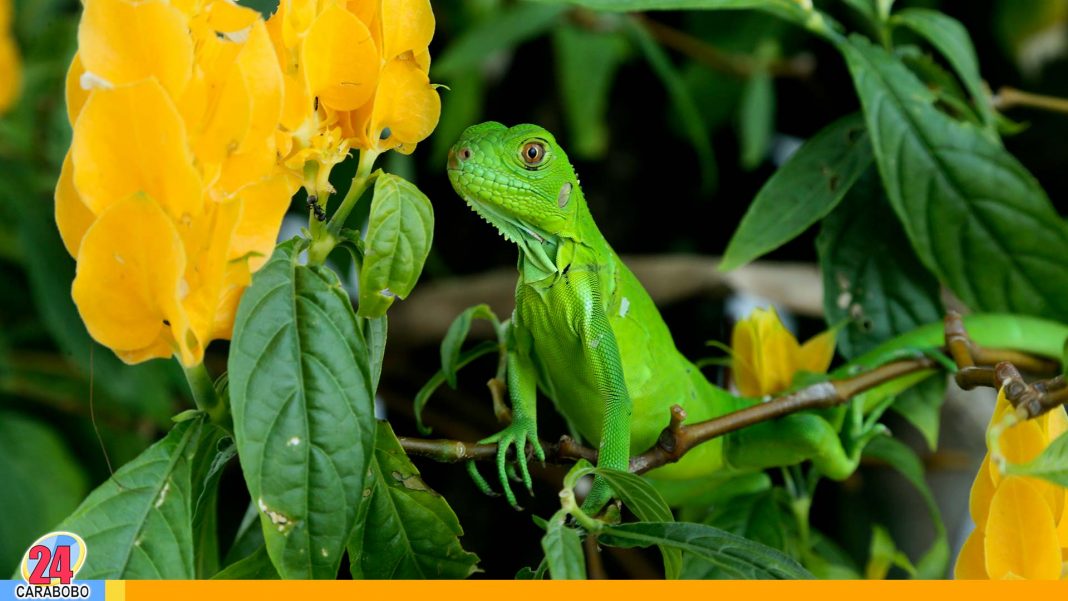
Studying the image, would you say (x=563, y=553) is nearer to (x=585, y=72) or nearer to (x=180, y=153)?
(x=180, y=153)

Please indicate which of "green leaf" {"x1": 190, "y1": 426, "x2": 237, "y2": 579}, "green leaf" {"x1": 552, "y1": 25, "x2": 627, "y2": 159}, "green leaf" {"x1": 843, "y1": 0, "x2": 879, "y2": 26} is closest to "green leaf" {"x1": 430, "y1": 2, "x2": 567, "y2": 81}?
"green leaf" {"x1": 552, "y1": 25, "x2": 627, "y2": 159}

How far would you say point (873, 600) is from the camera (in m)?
0.51

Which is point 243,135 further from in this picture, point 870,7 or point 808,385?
point 870,7

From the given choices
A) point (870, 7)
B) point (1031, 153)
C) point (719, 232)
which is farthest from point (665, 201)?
point (870, 7)

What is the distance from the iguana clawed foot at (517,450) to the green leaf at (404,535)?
2.1 inches

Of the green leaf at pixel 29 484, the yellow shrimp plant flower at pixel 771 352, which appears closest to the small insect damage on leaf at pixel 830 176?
Result: the yellow shrimp plant flower at pixel 771 352

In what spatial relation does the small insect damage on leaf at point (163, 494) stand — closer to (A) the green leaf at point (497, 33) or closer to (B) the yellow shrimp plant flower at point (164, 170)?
(B) the yellow shrimp plant flower at point (164, 170)

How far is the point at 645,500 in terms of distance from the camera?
0.54 meters

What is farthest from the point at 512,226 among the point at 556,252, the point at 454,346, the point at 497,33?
the point at 497,33

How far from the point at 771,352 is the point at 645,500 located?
1.15 ft

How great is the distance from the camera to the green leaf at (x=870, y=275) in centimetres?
90

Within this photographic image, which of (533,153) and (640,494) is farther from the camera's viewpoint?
(533,153)

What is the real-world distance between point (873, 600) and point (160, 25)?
0.44m

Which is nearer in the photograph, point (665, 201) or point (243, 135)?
point (243, 135)
